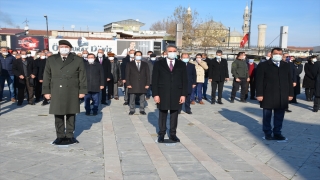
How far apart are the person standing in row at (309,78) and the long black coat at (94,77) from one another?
23.7 feet

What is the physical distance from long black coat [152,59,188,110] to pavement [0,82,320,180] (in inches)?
31.7

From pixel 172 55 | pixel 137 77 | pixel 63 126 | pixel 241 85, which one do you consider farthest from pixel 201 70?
pixel 63 126

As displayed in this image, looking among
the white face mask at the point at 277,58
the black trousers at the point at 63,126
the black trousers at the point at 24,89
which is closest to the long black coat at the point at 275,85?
the white face mask at the point at 277,58

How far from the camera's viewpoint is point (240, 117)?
9.25 m

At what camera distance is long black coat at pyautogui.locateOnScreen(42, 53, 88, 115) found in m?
5.75

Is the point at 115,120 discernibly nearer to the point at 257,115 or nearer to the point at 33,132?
the point at 33,132

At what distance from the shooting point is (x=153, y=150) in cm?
571

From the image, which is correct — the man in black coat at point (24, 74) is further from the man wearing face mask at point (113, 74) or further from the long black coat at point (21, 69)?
the man wearing face mask at point (113, 74)

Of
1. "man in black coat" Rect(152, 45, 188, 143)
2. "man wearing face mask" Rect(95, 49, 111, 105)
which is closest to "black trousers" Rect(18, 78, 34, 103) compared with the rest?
"man wearing face mask" Rect(95, 49, 111, 105)

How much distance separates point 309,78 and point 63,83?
9.48 meters

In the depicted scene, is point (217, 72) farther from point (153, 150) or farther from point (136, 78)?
point (153, 150)

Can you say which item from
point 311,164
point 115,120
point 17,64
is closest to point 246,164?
point 311,164

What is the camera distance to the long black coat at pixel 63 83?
5750mm

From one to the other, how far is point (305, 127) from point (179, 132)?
10.7 ft
